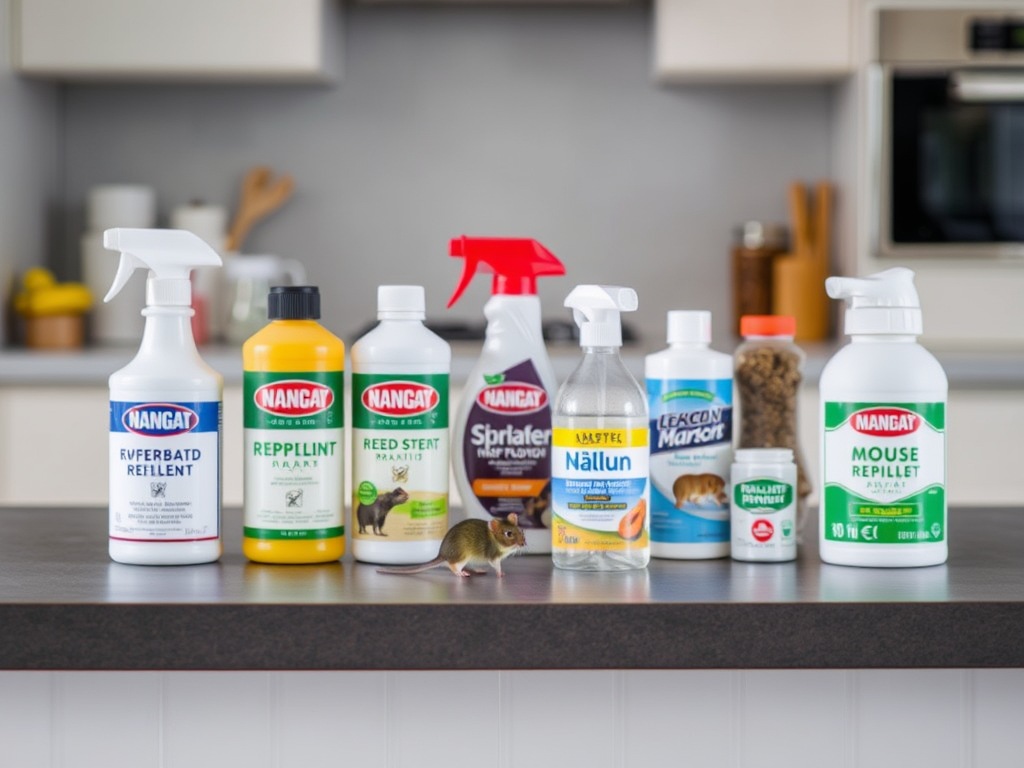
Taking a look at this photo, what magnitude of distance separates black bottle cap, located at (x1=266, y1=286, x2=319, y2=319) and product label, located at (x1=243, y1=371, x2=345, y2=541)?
1.9 inches

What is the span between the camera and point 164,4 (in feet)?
8.56

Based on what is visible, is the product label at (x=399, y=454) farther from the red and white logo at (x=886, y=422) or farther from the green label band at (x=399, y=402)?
the red and white logo at (x=886, y=422)

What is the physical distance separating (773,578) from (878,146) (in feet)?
6.28

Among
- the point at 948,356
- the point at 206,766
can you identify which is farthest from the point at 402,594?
the point at 948,356

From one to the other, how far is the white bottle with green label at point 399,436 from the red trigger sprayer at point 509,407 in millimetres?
67

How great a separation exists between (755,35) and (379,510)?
1982mm

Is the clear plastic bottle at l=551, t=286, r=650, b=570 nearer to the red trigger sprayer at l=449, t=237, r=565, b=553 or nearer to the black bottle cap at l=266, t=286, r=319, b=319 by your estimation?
the red trigger sprayer at l=449, t=237, r=565, b=553

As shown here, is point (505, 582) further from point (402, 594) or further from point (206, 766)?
point (206, 766)

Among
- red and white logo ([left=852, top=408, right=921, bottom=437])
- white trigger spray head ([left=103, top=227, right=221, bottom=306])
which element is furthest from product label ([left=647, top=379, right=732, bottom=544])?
white trigger spray head ([left=103, top=227, right=221, bottom=306])

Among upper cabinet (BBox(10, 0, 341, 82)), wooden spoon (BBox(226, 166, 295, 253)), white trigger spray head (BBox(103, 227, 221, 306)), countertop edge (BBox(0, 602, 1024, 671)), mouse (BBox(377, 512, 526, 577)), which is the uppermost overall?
upper cabinet (BBox(10, 0, 341, 82))

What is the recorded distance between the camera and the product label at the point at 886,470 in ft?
2.94

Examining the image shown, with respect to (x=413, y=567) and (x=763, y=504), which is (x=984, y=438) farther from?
(x=413, y=567)

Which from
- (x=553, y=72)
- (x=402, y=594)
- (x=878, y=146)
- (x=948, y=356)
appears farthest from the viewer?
(x=553, y=72)

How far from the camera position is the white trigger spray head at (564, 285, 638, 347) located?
0.92 meters
